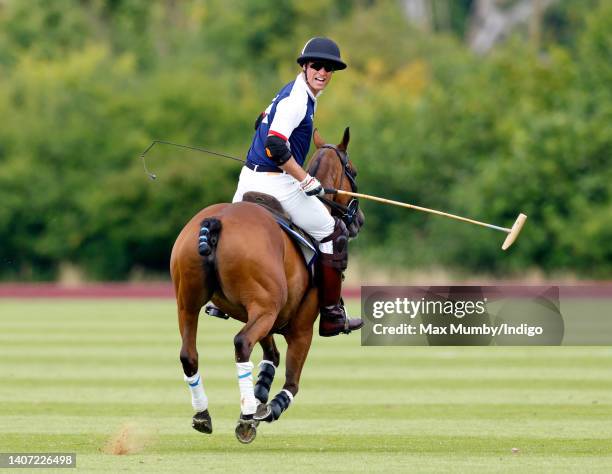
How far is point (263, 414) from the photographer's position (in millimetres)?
8266

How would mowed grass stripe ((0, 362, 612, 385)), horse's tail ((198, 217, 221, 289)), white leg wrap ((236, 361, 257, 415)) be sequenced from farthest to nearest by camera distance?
mowed grass stripe ((0, 362, 612, 385)), white leg wrap ((236, 361, 257, 415)), horse's tail ((198, 217, 221, 289))

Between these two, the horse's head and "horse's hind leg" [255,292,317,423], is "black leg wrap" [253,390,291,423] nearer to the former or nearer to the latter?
"horse's hind leg" [255,292,317,423]

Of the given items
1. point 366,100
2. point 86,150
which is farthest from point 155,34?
point 86,150

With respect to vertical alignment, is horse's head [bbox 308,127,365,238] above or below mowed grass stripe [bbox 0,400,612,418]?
above

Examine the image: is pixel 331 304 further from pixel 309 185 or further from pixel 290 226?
Result: pixel 309 185

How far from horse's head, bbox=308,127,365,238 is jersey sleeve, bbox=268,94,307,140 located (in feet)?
1.56

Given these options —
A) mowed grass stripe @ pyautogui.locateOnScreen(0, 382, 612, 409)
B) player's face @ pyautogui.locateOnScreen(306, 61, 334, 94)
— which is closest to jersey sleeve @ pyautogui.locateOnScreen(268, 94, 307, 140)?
player's face @ pyautogui.locateOnScreen(306, 61, 334, 94)

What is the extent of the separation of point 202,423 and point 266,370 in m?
0.89

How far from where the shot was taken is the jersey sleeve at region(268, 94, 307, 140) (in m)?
8.73

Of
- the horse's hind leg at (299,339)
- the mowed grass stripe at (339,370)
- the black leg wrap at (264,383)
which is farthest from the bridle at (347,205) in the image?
the mowed grass stripe at (339,370)

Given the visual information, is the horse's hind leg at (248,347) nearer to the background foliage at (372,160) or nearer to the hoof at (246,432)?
the hoof at (246,432)

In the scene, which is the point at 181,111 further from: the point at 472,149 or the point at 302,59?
the point at 302,59

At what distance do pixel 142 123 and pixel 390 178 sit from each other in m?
6.79

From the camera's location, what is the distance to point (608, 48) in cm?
3547
